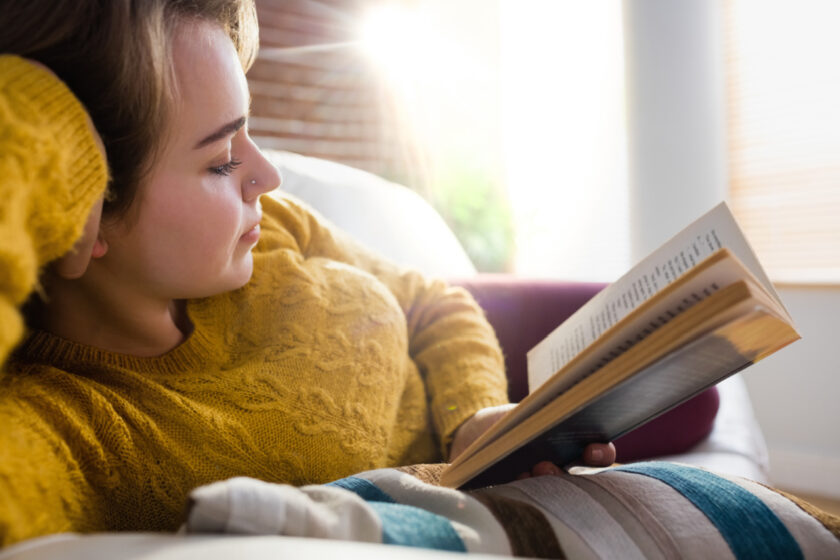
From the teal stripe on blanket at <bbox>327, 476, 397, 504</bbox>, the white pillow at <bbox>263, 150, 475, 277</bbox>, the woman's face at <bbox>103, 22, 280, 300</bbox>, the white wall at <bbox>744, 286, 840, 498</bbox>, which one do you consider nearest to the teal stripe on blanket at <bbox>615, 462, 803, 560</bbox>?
the teal stripe on blanket at <bbox>327, 476, 397, 504</bbox>

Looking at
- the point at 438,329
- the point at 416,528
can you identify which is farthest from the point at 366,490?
the point at 438,329

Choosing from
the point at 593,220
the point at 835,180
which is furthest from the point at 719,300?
the point at 593,220

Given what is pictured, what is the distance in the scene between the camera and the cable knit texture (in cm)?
60

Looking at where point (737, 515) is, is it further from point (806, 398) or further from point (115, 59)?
point (806, 398)

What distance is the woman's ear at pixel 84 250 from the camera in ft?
2.07

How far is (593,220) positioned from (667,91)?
1.44 m

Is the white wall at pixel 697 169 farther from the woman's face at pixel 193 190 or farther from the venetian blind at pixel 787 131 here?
the woman's face at pixel 193 190

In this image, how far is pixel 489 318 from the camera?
1205 millimetres

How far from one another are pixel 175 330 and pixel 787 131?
105 inches

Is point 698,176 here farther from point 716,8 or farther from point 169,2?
point 169,2

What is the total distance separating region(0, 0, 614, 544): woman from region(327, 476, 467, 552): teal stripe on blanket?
0.80 feet

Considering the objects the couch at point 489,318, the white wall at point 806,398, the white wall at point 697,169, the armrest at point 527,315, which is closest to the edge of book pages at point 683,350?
the couch at point 489,318

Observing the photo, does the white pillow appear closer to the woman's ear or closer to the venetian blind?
the woman's ear

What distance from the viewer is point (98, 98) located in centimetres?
62
